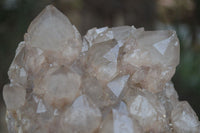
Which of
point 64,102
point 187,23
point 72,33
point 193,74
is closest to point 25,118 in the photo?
point 64,102

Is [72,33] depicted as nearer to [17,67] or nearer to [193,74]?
[17,67]

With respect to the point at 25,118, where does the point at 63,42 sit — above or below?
above

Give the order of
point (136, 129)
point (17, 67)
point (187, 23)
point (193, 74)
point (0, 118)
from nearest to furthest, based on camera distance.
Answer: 1. point (136, 129)
2. point (17, 67)
3. point (193, 74)
4. point (0, 118)
5. point (187, 23)

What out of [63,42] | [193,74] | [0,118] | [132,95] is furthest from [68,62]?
[0,118]

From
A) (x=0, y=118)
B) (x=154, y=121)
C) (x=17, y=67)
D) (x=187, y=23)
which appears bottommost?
(x=0, y=118)

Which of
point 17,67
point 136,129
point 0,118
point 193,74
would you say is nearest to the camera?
point 136,129

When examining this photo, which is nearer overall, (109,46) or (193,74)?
(109,46)

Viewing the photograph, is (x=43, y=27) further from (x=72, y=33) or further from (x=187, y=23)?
(x=187, y=23)
